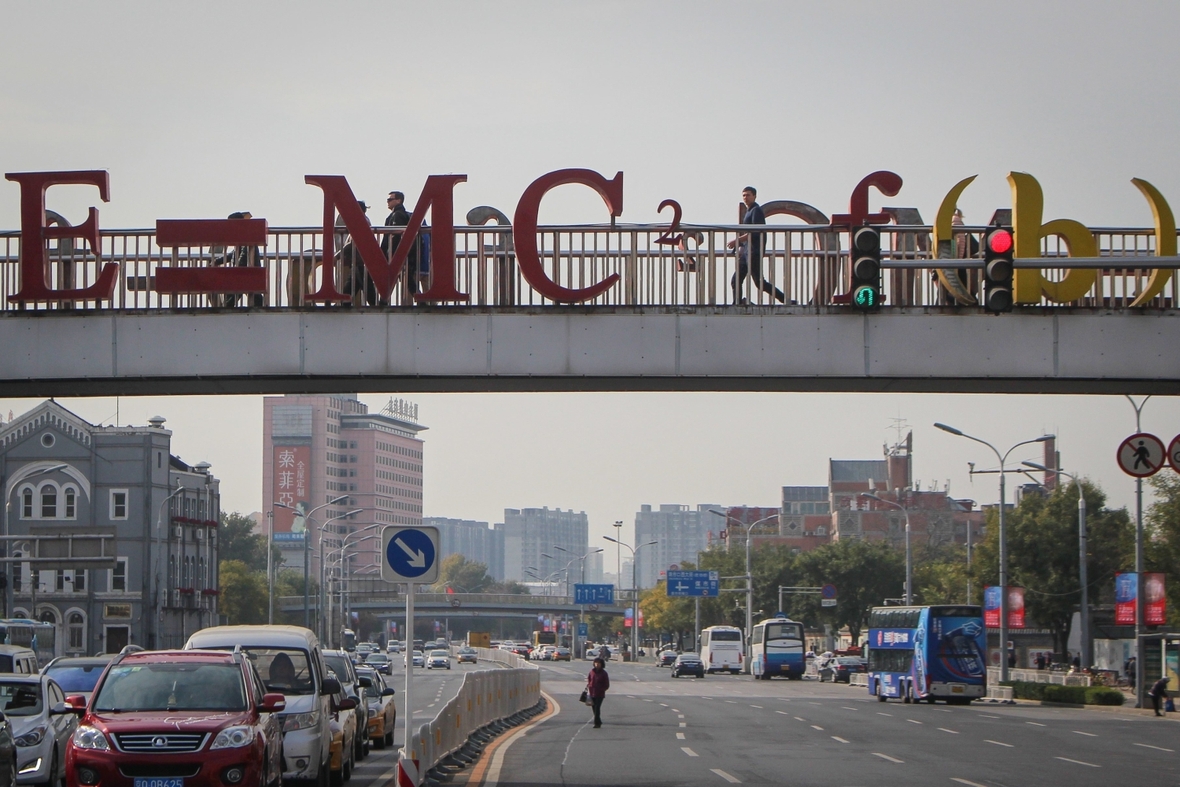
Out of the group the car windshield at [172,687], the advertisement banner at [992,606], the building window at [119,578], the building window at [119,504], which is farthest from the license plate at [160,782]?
the building window at [119,504]

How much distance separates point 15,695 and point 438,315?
7014mm

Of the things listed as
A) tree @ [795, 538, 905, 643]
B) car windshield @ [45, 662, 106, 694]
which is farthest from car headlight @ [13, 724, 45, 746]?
tree @ [795, 538, 905, 643]

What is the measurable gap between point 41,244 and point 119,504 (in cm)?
6655

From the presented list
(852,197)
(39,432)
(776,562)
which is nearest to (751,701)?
(852,197)

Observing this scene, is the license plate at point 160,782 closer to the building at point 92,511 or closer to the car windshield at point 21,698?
the car windshield at point 21,698

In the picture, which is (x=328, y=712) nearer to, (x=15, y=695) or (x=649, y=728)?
(x=15, y=695)

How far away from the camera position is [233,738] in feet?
47.6

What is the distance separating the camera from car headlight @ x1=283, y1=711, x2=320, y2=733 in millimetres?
17156

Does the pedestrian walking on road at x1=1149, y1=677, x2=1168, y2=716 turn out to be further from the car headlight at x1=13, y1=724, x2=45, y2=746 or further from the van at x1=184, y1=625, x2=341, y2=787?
the car headlight at x1=13, y1=724, x2=45, y2=746

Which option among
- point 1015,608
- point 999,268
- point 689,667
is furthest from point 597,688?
point 689,667

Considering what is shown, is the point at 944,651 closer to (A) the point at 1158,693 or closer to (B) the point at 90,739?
(A) the point at 1158,693

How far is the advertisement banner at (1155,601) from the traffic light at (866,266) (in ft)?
106

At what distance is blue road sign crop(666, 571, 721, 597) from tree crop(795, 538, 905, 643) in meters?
7.74

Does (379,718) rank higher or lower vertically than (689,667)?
higher
